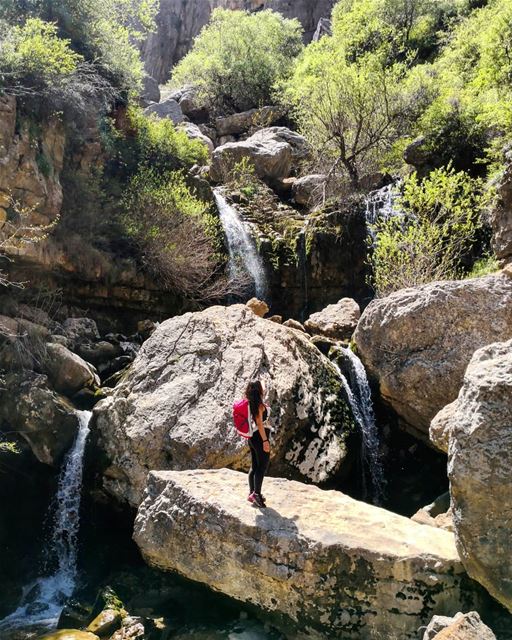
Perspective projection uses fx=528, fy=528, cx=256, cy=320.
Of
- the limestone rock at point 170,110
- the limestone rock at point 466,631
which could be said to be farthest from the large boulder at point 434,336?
the limestone rock at point 170,110

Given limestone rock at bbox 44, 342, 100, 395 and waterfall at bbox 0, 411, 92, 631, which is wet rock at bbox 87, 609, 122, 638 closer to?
waterfall at bbox 0, 411, 92, 631

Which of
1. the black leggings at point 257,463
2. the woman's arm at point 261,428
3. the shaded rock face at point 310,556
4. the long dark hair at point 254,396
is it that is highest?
the long dark hair at point 254,396

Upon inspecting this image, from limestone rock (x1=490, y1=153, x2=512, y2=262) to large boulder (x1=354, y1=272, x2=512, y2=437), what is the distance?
2882mm

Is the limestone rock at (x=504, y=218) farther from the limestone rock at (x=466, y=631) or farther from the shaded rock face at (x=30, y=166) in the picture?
the shaded rock face at (x=30, y=166)

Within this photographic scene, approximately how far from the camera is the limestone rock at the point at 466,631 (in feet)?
12.3

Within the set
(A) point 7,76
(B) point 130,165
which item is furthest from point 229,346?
(B) point 130,165

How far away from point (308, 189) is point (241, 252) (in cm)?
451

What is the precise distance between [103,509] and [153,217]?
8853 millimetres

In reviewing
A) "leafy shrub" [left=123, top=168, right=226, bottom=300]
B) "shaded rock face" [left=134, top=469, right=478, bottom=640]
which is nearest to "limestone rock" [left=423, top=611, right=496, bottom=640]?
"shaded rock face" [left=134, top=469, right=478, bottom=640]

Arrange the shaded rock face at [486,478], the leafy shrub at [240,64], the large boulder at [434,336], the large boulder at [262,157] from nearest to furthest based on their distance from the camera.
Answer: the shaded rock face at [486,478]
the large boulder at [434,336]
the large boulder at [262,157]
the leafy shrub at [240,64]

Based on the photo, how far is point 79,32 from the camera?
1470 centimetres

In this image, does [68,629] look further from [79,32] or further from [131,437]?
[79,32]

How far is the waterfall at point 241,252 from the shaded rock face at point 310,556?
10.6 meters

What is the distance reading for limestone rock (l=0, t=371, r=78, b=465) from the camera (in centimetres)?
894
